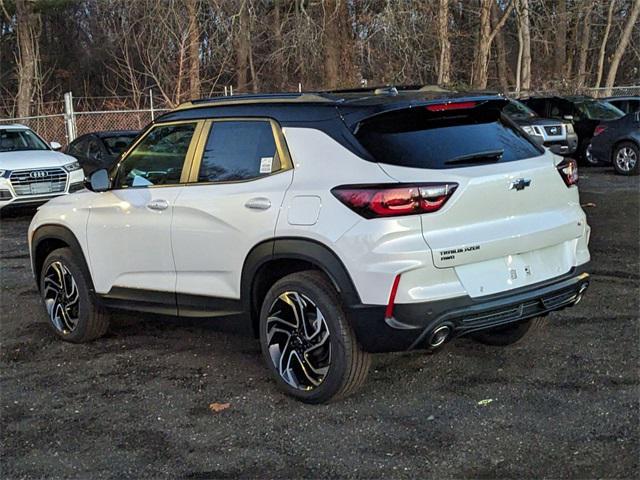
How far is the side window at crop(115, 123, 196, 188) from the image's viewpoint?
198 inches

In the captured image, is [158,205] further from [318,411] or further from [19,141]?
[19,141]

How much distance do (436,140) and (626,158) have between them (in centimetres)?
1286

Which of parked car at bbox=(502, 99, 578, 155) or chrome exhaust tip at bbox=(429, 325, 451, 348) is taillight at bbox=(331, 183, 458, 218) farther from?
parked car at bbox=(502, 99, 578, 155)

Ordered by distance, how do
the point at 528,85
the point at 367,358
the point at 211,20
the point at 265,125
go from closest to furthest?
1. the point at 367,358
2. the point at 265,125
3. the point at 211,20
4. the point at 528,85

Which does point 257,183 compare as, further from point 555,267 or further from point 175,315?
point 555,267

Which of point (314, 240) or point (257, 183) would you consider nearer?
point (314, 240)

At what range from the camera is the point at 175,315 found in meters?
5.02

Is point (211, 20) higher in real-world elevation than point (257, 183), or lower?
higher

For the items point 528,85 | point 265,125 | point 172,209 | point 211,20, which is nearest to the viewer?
point 265,125

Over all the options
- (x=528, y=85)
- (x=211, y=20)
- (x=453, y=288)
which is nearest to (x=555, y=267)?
(x=453, y=288)

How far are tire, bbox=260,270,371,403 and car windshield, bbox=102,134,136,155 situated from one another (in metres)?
10.8

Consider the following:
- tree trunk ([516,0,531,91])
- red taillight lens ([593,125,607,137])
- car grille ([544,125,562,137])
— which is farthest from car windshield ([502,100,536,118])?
tree trunk ([516,0,531,91])

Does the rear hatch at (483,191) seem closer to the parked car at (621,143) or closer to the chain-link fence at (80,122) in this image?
the parked car at (621,143)

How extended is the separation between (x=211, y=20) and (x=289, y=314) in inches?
767
